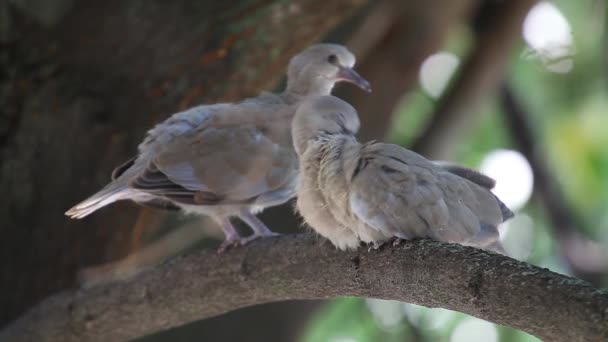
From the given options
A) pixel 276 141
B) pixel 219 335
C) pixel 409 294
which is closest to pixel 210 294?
pixel 276 141

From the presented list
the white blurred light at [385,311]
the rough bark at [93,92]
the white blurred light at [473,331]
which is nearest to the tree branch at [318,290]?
the rough bark at [93,92]

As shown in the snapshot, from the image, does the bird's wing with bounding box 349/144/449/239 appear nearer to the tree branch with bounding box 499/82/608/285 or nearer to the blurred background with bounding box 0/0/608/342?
the blurred background with bounding box 0/0/608/342

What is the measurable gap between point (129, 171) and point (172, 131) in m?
0.17

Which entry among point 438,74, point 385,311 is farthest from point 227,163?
point 438,74

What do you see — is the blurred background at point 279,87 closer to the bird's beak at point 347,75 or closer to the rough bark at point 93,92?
the rough bark at point 93,92

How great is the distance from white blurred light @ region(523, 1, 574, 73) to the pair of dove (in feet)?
3.44

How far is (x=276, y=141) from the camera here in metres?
2.60

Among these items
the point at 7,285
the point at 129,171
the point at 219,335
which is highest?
the point at 129,171

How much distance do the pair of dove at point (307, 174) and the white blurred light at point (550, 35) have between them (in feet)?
3.44

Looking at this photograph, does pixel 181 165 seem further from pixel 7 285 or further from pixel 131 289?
pixel 7 285

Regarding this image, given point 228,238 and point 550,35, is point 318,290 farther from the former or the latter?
point 550,35

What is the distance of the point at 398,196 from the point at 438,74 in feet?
10.7

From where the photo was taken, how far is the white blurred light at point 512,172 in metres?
4.21

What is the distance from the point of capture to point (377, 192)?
5.53ft
